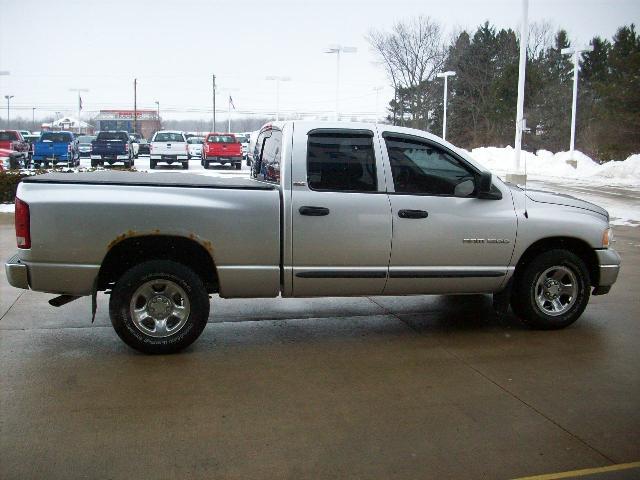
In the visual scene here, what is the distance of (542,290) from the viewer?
6203 millimetres

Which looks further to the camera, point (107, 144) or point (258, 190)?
point (107, 144)

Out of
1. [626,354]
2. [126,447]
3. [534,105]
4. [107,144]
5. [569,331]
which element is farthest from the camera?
[534,105]

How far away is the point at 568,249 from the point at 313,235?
Result: 262 centimetres

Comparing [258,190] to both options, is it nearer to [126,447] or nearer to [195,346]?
[195,346]

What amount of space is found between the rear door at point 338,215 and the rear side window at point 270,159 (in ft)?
1.10

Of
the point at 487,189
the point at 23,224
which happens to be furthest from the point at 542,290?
the point at 23,224

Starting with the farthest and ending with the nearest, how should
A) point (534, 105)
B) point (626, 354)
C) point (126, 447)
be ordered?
point (534, 105)
point (626, 354)
point (126, 447)

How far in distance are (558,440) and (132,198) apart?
354cm

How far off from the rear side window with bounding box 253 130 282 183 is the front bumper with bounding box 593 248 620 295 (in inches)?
125

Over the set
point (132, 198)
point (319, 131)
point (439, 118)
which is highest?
point (439, 118)

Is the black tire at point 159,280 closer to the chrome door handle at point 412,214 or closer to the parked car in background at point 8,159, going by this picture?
the chrome door handle at point 412,214

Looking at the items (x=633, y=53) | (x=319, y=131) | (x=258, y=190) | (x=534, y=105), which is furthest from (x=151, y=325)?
(x=534, y=105)

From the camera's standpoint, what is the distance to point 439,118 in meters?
54.6

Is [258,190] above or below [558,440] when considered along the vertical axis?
above
